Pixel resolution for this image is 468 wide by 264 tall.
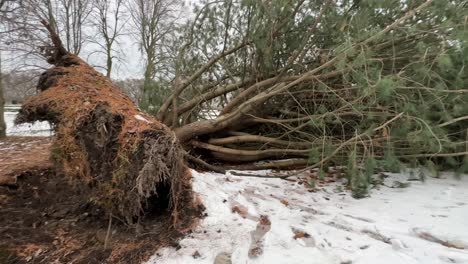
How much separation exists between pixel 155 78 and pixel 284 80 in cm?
261

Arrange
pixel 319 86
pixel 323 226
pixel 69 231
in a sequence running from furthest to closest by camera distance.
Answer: pixel 319 86 → pixel 323 226 → pixel 69 231

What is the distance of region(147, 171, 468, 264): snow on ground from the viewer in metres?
2.31

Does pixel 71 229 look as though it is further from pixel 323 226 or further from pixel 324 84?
pixel 324 84

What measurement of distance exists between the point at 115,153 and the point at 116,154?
19mm

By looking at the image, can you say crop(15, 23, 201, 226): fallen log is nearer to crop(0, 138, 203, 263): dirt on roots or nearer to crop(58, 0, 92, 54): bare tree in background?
crop(0, 138, 203, 263): dirt on roots

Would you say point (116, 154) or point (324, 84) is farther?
point (324, 84)

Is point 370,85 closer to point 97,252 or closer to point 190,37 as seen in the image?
point 97,252

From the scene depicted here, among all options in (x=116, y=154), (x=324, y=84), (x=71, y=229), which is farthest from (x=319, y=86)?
(x=71, y=229)

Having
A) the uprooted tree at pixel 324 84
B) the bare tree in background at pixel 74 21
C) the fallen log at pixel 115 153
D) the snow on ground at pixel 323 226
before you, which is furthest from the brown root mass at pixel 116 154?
the bare tree in background at pixel 74 21

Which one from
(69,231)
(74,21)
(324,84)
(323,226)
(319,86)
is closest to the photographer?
(69,231)

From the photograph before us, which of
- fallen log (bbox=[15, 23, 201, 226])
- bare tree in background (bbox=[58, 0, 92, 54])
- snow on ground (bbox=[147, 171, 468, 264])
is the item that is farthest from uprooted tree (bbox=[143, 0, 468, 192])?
bare tree in background (bbox=[58, 0, 92, 54])

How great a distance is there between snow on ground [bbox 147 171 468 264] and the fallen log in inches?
15.8

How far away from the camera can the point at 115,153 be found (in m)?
2.57

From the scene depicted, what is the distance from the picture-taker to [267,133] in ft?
16.8
